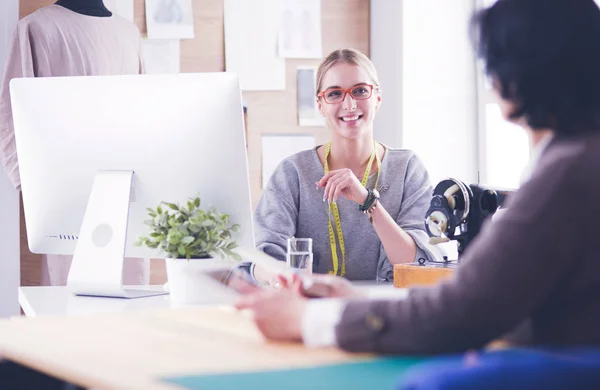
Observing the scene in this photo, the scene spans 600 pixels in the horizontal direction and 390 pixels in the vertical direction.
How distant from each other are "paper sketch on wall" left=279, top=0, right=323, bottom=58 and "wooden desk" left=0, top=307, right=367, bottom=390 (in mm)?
2591

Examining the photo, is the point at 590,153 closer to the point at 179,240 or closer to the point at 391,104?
the point at 179,240

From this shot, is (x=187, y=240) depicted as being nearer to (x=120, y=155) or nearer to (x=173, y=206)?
(x=173, y=206)

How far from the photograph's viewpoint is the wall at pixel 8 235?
3271mm

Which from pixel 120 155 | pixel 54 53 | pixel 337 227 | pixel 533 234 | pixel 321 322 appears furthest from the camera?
pixel 54 53

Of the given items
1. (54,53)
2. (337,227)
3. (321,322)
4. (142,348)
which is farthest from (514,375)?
(54,53)

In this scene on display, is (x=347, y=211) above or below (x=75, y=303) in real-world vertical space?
above

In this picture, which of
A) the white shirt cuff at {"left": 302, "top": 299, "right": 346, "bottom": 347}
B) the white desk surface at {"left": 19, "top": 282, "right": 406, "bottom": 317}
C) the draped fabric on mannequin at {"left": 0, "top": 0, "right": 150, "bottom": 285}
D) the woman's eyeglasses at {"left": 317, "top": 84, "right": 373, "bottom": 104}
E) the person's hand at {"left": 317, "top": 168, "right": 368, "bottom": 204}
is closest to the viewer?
the white shirt cuff at {"left": 302, "top": 299, "right": 346, "bottom": 347}

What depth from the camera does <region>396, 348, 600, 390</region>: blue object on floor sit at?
2.23 feet

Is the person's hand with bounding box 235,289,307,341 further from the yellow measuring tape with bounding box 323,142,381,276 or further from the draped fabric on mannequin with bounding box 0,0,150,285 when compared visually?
the draped fabric on mannequin with bounding box 0,0,150,285

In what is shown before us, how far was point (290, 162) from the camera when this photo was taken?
8.41 ft

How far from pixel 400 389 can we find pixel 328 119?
194 centimetres

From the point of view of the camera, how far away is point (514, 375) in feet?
2.30

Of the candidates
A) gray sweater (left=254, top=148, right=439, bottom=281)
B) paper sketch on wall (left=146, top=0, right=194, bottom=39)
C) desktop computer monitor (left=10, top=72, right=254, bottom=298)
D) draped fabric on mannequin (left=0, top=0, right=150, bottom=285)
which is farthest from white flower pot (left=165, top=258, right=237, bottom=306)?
paper sketch on wall (left=146, top=0, right=194, bottom=39)

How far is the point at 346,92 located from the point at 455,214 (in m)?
0.70
